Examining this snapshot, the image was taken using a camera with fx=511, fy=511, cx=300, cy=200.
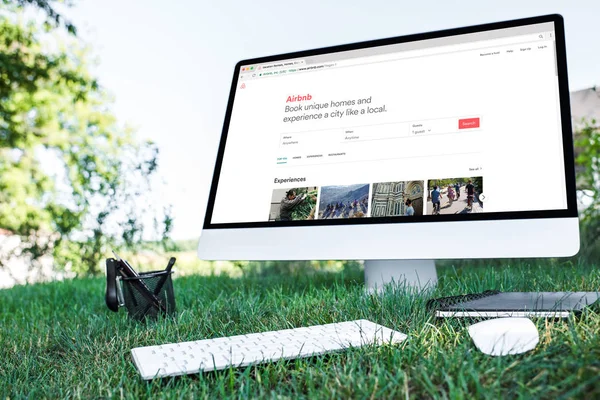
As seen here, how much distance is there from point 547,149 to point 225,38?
25.8ft

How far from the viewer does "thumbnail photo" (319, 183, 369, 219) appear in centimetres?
188

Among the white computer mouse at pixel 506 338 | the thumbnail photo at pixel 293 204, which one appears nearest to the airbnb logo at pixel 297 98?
the thumbnail photo at pixel 293 204

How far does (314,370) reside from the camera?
1.02 m

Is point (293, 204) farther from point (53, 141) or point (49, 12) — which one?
point (53, 141)

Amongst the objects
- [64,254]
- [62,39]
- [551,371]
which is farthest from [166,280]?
[62,39]

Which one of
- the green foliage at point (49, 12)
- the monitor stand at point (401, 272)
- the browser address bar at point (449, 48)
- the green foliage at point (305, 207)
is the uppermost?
the green foliage at point (49, 12)

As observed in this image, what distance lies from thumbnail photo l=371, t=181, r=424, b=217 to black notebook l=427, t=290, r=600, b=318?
373 mm

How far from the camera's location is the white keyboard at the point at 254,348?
1.09 metres

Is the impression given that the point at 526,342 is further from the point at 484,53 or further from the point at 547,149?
the point at 484,53

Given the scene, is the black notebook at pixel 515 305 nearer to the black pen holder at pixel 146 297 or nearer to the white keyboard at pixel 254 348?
the white keyboard at pixel 254 348

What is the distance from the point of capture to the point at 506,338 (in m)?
1.02

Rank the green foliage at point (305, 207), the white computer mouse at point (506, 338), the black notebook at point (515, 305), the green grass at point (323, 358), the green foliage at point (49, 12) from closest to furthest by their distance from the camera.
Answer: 1. the green grass at point (323, 358)
2. the white computer mouse at point (506, 338)
3. the black notebook at point (515, 305)
4. the green foliage at point (305, 207)
5. the green foliage at point (49, 12)

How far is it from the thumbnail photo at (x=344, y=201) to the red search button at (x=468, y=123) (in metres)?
0.39

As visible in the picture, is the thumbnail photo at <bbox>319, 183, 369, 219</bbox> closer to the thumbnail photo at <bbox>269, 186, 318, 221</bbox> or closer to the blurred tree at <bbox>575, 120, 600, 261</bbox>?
the thumbnail photo at <bbox>269, 186, 318, 221</bbox>
